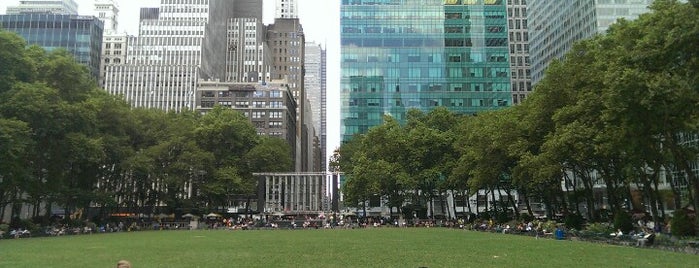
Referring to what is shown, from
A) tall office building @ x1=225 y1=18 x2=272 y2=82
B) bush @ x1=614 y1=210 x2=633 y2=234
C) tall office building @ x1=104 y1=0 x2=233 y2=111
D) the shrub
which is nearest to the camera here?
the shrub

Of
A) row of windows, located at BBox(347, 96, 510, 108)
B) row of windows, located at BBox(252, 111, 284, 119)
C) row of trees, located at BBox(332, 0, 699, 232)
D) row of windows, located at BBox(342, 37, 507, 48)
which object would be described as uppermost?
row of windows, located at BBox(342, 37, 507, 48)

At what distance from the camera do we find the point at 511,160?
179 feet

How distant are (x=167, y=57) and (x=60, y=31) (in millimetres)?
30349

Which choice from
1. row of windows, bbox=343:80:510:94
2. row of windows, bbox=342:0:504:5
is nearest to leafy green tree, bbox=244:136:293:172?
row of windows, bbox=343:80:510:94

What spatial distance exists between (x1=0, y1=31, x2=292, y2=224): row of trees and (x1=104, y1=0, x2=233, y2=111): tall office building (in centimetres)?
7060

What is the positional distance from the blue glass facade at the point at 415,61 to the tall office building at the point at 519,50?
25780 mm

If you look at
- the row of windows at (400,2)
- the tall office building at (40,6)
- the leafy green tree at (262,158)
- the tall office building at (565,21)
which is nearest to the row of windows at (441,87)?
the tall office building at (565,21)

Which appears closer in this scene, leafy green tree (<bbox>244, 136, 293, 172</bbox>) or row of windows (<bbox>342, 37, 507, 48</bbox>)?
leafy green tree (<bbox>244, 136, 293, 172</bbox>)

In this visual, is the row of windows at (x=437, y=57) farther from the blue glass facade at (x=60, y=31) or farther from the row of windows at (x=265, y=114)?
the blue glass facade at (x=60, y=31)

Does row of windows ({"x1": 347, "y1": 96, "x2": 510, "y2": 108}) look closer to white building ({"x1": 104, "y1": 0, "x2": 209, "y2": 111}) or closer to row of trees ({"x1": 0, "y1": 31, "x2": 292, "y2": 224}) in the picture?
row of trees ({"x1": 0, "y1": 31, "x2": 292, "y2": 224})

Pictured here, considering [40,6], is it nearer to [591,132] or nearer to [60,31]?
[60,31]

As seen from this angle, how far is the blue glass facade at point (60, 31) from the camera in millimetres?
133875

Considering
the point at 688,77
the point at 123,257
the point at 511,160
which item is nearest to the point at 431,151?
the point at 511,160

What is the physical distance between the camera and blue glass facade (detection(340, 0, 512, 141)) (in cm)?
11512
